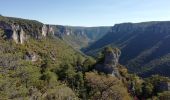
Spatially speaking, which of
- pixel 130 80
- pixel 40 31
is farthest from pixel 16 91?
pixel 40 31

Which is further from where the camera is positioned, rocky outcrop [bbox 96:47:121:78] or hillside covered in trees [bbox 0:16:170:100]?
rocky outcrop [bbox 96:47:121:78]

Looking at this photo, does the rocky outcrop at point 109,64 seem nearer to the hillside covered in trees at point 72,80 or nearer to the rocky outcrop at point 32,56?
the hillside covered in trees at point 72,80

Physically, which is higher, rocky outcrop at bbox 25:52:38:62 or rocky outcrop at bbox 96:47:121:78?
rocky outcrop at bbox 96:47:121:78

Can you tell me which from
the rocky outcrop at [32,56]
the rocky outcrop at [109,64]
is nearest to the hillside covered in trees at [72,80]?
the rocky outcrop at [109,64]

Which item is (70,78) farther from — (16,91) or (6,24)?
(6,24)

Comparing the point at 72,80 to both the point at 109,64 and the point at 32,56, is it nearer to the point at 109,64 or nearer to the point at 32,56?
the point at 109,64

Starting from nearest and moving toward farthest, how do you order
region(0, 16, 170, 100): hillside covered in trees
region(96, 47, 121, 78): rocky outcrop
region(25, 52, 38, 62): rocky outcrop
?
region(0, 16, 170, 100): hillside covered in trees → region(96, 47, 121, 78): rocky outcrop → region(25, 52, 38, 62): rocky outcrop

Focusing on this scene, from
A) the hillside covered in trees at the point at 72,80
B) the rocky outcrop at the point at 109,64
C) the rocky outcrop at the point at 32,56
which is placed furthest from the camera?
the rocky outcrop at the point at 32,56

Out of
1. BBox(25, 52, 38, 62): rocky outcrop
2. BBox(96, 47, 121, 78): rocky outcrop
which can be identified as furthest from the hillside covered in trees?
BBox(25, 52, 38, 62): rocky outcrop

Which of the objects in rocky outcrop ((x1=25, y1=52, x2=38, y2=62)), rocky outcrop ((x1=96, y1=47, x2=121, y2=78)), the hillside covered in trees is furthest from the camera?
rocky outcrop ((x1=25, y1=52, x2=38, y2=62))

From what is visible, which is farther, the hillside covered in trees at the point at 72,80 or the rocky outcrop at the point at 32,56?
the rocky outcrop at the point at 32,56

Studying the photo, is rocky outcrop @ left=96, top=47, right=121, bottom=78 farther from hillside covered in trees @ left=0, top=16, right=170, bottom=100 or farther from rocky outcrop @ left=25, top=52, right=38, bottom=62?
rocky outcrop @ left=25, top=52, right=38, bottom=62

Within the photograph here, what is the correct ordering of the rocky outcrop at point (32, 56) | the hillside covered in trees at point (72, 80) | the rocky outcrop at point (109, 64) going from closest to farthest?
the hillside covered in trees at point (72, 80) → the rocky outcrop at point (109, 64) → the rocky outcrop at point (32, 56)

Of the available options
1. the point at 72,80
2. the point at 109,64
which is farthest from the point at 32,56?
the point at 109,64
